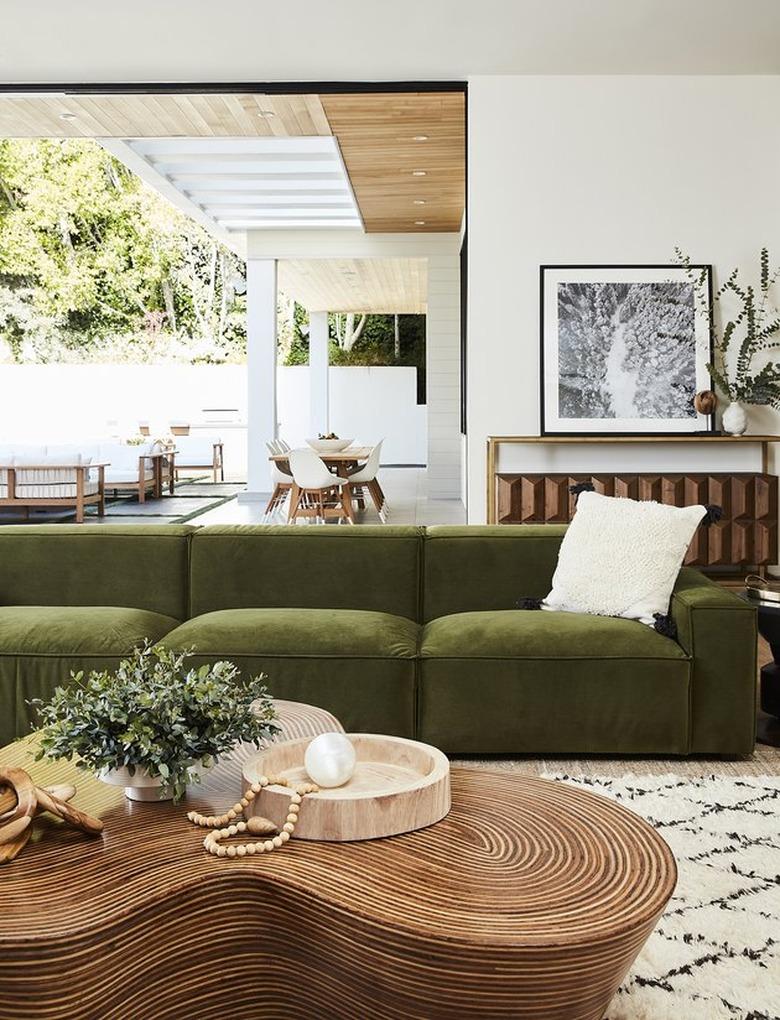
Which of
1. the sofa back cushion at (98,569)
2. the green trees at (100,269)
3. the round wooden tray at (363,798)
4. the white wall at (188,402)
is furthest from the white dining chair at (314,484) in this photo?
the green trees at (100,269)

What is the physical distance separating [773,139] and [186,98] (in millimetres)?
3626

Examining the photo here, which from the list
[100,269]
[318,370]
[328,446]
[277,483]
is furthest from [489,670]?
[100,269]

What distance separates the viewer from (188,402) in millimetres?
21375

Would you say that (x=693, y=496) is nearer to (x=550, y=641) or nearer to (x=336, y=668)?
(x=550, y=641)

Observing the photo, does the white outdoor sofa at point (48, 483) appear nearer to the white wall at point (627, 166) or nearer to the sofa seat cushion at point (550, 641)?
the white wall at point (627, 166)

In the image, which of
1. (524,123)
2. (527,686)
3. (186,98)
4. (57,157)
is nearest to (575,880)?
(527,686)

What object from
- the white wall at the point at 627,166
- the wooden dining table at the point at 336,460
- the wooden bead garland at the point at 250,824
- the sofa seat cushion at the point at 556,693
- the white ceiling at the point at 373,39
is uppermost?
the white ceiling at the point at 373,39

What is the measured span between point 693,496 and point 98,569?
388 centimetres

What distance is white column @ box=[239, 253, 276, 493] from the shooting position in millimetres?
12664

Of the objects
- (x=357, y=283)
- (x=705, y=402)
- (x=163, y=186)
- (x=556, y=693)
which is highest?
(x=163, y=186)

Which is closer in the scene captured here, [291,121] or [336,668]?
[336,668]

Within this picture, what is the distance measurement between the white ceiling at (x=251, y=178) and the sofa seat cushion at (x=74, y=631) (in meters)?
5.40

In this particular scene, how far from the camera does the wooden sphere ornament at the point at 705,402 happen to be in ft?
21.5

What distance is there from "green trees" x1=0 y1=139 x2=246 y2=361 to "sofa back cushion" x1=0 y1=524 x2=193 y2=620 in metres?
21.3
